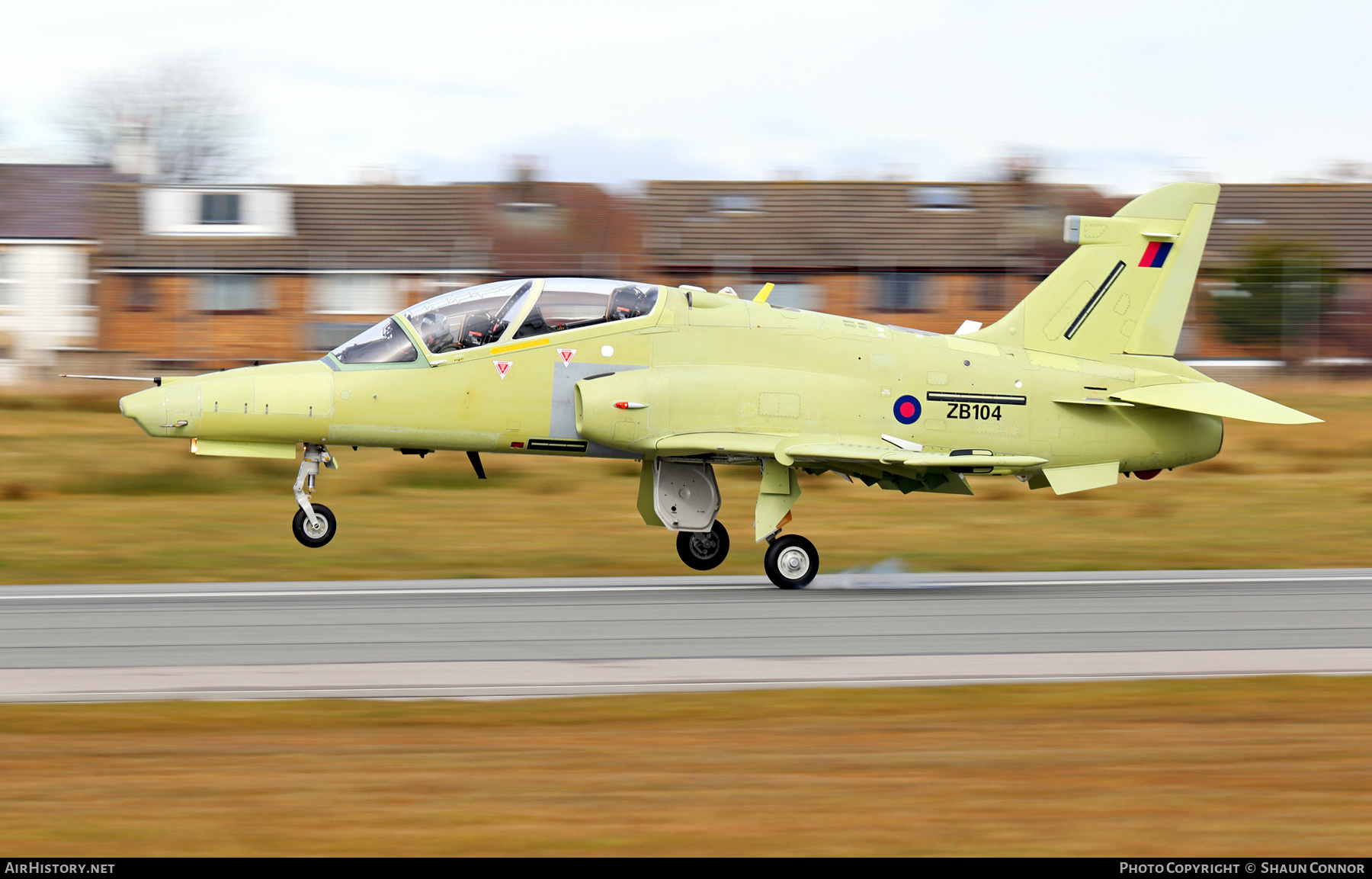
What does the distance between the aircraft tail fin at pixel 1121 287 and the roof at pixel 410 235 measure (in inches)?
1130

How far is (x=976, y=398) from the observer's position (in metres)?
14.0

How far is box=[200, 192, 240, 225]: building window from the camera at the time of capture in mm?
A: 45312

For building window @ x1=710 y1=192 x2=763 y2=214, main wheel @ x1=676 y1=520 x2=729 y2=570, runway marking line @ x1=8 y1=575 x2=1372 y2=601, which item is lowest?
runway marking line @ x1=8 y1=575 x2=1372 y2=601

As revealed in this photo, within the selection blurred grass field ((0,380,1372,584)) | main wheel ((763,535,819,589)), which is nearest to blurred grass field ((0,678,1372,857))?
main wheel ((763,535,819,589))

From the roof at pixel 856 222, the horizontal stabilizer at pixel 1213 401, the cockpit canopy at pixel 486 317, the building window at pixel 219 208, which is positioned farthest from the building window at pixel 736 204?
the cockpit canopy at pixel 486 317

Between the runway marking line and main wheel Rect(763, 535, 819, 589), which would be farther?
main wheel Rect(763, 535, 819, 589)

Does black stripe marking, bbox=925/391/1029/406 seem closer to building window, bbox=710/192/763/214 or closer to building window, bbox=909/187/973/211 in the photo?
building window, bbox=710/192/763/214

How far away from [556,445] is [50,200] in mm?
41405

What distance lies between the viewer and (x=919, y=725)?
8180mm

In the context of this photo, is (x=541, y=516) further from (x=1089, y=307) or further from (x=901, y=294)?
(x=901, y=294)

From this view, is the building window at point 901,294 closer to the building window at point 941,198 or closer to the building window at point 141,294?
the building window at point 941,198

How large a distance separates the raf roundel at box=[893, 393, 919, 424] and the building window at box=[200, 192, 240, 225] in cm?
3599

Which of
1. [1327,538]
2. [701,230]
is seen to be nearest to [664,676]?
[1327,538]
